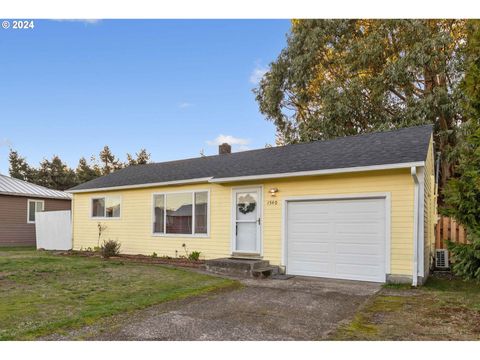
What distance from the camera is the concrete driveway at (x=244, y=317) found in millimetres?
4305

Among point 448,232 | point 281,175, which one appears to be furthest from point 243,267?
point 448,232

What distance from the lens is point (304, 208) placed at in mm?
9094

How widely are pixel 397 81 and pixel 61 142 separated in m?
13.9

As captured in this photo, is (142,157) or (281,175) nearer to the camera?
(281,175)

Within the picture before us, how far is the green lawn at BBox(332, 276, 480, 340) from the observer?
4.36m

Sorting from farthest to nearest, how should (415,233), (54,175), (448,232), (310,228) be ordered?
1. (54,175)
2. (448,232)
3. (310,228)
4. (415,233)

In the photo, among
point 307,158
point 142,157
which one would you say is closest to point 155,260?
point 307,158

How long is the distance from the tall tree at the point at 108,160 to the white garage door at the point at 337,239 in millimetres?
30748

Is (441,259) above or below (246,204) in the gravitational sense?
below

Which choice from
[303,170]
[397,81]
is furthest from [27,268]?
[397,81]

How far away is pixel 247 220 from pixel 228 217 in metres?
0.62

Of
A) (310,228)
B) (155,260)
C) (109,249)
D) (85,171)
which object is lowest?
(155,260)

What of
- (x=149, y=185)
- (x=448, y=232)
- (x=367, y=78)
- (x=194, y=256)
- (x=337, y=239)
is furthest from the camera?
(x=367, y=78)

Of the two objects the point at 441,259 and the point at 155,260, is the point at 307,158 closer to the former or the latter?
the point at 441,259
